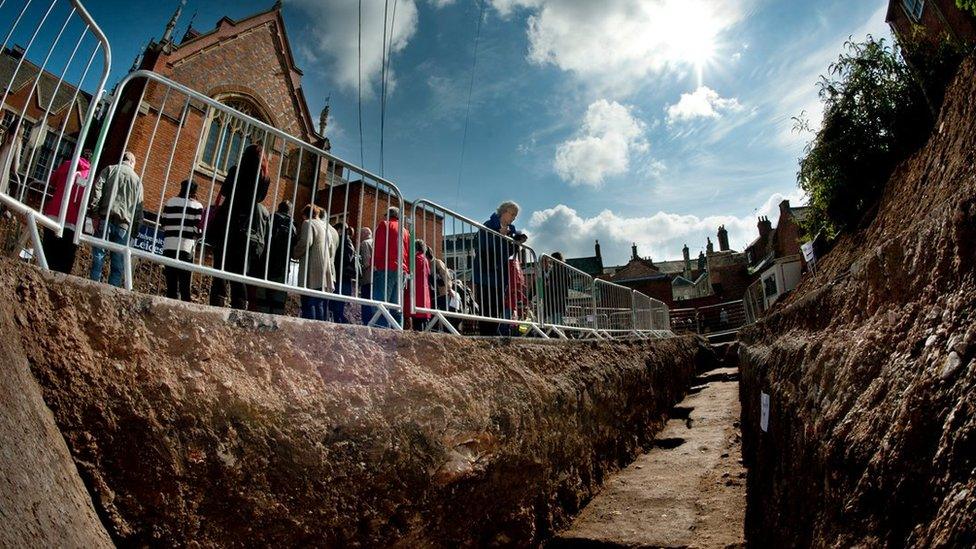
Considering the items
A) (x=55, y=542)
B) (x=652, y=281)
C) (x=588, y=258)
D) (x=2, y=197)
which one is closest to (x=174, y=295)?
(x=2, y=197)

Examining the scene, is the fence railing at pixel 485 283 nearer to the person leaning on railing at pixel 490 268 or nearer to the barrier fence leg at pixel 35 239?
the person leaning on railing at pixel 490 268

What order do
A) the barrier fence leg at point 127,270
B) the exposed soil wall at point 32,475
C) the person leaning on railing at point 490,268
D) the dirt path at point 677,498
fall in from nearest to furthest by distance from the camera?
1. the exposed soil wall at point 32,475
2. the barrier fence leg at point 127,270
3. the dirt path at point 677,498
4. the person leaning on railing at point 490,268

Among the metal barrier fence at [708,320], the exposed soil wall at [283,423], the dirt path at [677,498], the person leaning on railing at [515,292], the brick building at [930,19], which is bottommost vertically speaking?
the dirt path at [677,498]

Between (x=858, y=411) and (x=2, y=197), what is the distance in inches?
123

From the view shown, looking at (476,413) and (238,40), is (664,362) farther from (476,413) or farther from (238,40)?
(238,40)

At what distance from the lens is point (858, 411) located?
165 centimetres

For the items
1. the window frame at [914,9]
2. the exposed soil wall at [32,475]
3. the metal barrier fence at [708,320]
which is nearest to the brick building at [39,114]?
the exposed soil wall at [32,475]

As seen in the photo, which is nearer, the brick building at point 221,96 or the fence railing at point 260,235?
the fence railing at point 260,235

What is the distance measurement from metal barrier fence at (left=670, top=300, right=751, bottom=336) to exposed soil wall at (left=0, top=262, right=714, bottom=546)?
2044 cm

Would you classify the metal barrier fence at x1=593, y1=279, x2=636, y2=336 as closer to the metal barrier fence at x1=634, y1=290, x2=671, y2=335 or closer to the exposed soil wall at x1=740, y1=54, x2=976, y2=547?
the metal barrier fence at x1=634, y1=290, x2=671, y2=335

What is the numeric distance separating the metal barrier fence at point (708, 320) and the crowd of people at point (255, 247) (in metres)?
19.3

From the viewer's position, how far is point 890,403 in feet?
4.78

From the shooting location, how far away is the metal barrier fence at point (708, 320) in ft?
72.7

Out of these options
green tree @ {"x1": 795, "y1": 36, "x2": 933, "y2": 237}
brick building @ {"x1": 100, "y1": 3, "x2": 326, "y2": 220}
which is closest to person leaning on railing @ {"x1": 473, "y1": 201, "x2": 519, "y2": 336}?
green tree @ {"x1": 795, "y1": 36, "x2": 933, "y2": 237}
